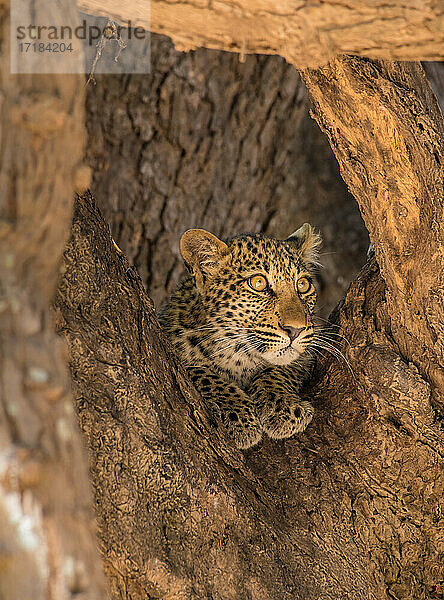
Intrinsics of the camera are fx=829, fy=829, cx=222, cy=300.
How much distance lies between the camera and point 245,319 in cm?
472

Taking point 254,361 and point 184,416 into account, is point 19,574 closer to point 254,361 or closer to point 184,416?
point 184,416

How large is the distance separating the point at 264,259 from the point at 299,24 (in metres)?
2.26

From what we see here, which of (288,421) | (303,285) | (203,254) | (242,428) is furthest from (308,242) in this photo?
(242,428)

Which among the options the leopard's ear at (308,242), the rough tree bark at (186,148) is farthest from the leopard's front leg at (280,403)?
the rough tree bark at (186,148)

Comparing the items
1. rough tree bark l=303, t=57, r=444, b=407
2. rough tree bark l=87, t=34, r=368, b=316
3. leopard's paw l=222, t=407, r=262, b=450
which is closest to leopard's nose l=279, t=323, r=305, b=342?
leopard's paw l=222, t=407, r=262, b=450

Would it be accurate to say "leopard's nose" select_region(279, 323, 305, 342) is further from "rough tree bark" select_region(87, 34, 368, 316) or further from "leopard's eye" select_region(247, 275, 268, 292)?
"rough tree bark" select_region(87, 34, 368, 316)

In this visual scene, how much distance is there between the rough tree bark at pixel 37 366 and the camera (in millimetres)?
1852

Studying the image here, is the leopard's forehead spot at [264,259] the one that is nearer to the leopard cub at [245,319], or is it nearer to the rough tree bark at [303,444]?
the leopard cub at [245,319]

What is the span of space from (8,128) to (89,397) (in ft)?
4.78

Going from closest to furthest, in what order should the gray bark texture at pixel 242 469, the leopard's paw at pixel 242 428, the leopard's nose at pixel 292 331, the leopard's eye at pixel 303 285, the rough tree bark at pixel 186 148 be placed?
the gray bark texture at pixel 242 469, the leopard's paw at pixel 242 428, the leopard's nose at pixel 292 331, the leopard's eye at pixel 303 285, the rough tree bark at pixel 186 148

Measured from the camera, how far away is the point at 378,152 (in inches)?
134

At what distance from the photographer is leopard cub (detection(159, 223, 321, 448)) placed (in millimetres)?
4582

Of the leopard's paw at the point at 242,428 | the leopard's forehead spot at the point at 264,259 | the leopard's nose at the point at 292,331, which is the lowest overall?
the leopard's paw at the point at 242,428

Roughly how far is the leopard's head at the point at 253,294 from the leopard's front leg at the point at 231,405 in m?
0.27
